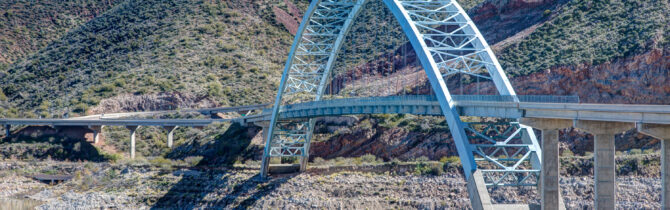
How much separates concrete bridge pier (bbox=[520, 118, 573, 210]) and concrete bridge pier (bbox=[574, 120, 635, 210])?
3.07 m

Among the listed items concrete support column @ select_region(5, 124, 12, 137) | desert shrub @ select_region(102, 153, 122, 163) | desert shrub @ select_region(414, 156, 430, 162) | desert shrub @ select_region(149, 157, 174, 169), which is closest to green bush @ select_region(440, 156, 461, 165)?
desert shrub @ select_region(414, 156, 430, 162)

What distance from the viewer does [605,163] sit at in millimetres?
26719

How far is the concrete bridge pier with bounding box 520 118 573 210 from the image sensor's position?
99.4 ft

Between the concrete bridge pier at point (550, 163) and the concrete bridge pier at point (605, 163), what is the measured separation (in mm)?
3070

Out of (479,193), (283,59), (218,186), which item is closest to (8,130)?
(218,186)

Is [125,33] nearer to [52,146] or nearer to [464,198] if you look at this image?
[52,146]

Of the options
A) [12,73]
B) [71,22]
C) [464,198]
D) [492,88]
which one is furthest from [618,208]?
[71,22]

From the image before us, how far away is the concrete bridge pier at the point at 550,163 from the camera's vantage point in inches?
1193

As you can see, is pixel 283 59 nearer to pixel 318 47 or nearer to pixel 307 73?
pixel 307 73

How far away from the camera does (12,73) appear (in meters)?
89.9

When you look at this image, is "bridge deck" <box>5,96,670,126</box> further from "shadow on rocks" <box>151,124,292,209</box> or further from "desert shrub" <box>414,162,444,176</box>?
"desert shrub" <box>414,162,444,176</box>

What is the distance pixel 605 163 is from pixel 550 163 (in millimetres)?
3771

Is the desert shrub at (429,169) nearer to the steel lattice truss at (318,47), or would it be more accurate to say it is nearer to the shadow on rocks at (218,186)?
the shadow on rocks at (218,186)

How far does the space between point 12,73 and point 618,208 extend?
67781 mm
